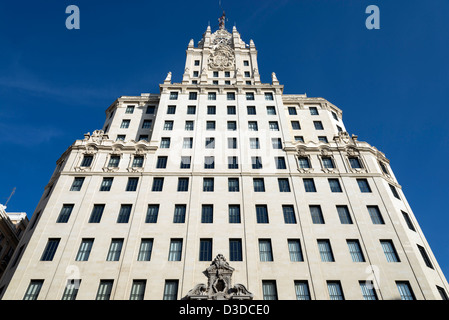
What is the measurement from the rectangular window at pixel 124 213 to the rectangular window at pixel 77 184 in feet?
20.4

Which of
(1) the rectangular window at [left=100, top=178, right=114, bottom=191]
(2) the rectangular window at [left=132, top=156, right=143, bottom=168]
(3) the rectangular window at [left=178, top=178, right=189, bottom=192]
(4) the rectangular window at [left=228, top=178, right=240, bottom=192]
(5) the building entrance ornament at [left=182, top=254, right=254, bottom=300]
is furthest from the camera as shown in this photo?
(2) the rectangular window at [left=132, top=156, right=143, bottom=168]

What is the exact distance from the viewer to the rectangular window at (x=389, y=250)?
2791cm

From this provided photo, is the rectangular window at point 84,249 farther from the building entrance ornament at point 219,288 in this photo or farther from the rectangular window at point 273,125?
the rectangular window at point 273,125

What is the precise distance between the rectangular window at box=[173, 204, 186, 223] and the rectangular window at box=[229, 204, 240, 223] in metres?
4.80

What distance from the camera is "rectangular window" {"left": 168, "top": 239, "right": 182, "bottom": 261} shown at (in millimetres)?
27844

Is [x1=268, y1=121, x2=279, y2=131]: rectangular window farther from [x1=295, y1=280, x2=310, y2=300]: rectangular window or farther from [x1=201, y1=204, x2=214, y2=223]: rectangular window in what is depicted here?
[x1=295, y1=280, x2=310, y2=300]: rectangular window

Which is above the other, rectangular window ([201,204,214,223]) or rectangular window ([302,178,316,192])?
rectangular window ([302,178,316,192])

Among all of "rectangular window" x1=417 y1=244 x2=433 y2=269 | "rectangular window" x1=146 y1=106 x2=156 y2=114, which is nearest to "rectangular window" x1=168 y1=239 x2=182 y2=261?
"rectangular window" x1=417 y1=244 x2=433 y2=269

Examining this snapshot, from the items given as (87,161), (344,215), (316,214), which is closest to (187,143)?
(87,161)

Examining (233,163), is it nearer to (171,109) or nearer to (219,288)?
(171,109)

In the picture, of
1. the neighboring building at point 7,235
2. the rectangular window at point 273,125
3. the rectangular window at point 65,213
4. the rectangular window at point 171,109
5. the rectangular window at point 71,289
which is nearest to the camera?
the rectangular window at point 71,289

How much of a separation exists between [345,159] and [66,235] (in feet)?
105

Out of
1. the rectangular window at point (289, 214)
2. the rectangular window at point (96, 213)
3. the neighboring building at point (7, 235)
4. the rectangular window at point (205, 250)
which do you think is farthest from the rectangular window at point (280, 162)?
the neighboring building at point (7, 235)

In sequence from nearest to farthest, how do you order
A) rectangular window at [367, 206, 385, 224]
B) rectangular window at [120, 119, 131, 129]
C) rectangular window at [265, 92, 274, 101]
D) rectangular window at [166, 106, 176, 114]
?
rectangular window at [367, 206, 385, 224] → rectangular window at [166, 106, 176, 114] → rectangular window at [120, 119, 131, 129] → rectangular window at [265, 92, 274, 101]
